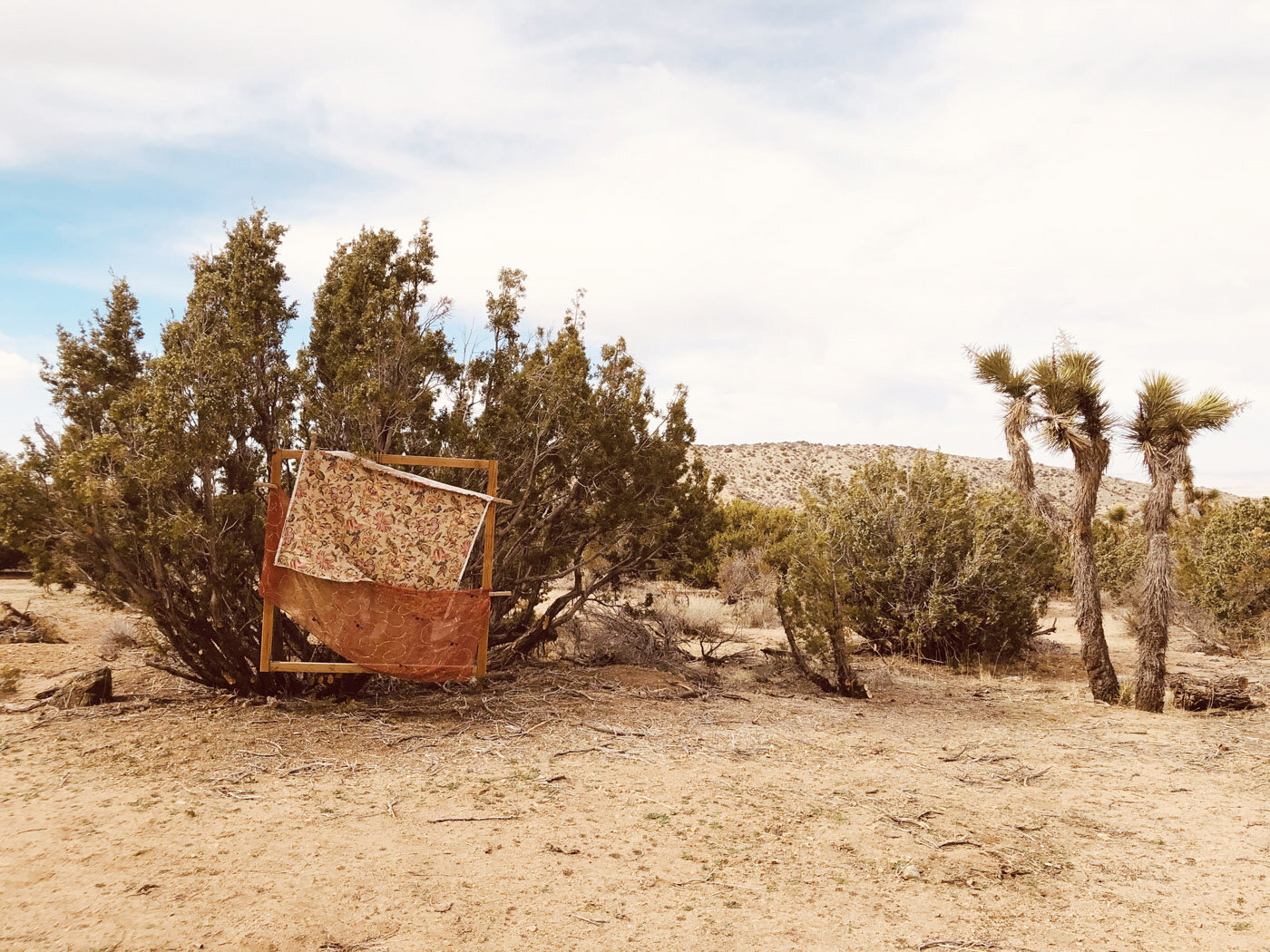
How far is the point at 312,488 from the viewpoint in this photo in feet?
23.1

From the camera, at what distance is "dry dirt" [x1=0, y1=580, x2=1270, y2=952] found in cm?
380

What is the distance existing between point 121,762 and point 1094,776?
7.04 m

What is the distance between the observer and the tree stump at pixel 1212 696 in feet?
30.8

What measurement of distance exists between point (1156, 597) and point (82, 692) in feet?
34.8

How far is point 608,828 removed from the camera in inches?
196

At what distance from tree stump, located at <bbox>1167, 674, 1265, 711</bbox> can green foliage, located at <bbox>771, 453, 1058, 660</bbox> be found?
2841 millimetres

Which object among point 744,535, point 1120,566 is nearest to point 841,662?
point 744,535

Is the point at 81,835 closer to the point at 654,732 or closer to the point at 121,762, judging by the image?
the point at 121,762

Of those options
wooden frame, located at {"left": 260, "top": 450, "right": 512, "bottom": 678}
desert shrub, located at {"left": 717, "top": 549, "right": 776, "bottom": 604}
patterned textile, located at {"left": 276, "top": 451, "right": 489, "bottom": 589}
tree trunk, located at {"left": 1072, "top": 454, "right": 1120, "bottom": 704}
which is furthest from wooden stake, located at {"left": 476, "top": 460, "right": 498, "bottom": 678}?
desert shrub, located at {"left": 717, "top": 549, "right": 776, "bottom": 604}

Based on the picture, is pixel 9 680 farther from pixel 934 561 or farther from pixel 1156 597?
pixel 1156 597

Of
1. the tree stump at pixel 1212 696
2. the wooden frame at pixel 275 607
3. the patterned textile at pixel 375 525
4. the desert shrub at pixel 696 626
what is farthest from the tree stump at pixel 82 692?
the tree stump at pixel 1212 696

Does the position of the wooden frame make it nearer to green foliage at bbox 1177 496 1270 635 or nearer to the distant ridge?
green foliage at bbox 1177 496 1270 635

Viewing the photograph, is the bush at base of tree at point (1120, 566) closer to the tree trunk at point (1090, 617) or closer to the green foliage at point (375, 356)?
the tree trunk at point (1090, 617)

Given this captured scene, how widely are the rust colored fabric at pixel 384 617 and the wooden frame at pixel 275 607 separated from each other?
9cm
